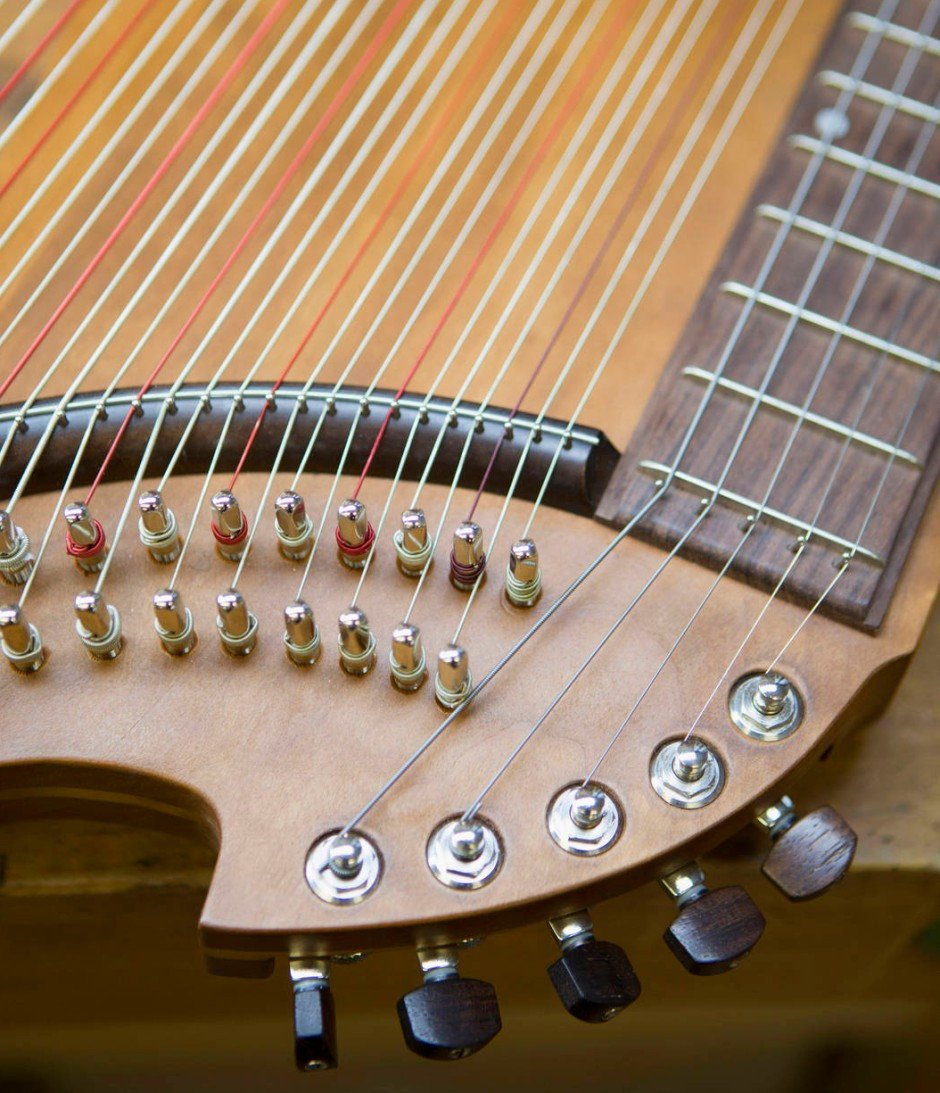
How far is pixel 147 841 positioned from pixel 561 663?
363mm

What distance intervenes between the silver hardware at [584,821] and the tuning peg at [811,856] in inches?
4.4

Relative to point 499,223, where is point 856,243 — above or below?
above

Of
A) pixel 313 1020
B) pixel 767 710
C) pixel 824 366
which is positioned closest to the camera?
pixel 313 1020

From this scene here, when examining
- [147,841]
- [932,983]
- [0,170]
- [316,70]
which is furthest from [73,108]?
[932,983]

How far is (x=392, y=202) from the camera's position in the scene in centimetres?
112

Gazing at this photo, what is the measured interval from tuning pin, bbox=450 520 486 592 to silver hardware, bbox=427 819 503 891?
0.56 feet

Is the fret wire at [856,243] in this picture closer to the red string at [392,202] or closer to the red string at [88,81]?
the red string at [392,202]

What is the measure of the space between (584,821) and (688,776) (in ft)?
0.24

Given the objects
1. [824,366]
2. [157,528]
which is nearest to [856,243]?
[824,366]

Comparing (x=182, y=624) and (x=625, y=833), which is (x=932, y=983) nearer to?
(x=625, y=833)

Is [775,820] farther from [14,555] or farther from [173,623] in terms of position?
[14,555]

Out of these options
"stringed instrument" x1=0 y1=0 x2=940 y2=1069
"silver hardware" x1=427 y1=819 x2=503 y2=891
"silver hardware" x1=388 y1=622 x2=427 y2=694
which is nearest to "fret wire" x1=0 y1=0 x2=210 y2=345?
"stringed instrument" x1=0 y1=0 x2=940 y2=1069

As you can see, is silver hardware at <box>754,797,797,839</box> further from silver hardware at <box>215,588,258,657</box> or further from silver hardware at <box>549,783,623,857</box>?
silver hardware at <box>215,588,258,657</box>

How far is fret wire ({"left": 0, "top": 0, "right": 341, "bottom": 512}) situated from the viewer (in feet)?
3.07
